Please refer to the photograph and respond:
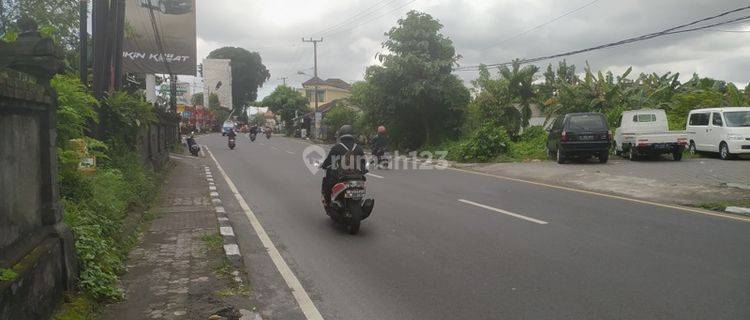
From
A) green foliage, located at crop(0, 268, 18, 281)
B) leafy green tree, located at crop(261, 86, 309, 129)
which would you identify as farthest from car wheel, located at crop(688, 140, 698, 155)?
leafy green tree, located at crop(261, 86, 309, 129)

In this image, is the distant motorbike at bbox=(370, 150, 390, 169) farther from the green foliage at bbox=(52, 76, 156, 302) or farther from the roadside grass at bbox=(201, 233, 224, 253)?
the roadside grass at bbox=(201, 233, 224, 253)

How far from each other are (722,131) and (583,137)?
4.70 m

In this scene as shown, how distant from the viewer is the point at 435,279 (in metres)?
5.78

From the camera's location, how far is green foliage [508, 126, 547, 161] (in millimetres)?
22844

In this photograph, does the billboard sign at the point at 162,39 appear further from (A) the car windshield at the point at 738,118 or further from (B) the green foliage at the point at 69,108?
(A) the car windshield at the point at 738,118

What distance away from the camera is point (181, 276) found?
19.8 feet

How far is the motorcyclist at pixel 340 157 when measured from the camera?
8602 millimetres

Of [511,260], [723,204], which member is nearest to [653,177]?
[723,204]

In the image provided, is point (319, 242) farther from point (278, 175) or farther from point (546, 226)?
point (278, 175)

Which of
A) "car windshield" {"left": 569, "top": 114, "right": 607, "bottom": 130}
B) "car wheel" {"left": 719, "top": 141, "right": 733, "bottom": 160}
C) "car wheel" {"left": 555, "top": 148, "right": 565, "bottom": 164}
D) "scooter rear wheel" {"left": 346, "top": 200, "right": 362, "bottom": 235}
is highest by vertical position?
"car windshield" {"left": 569, "top": 114, "right": 607, "bottom": 130}

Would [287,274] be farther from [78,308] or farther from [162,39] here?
[162,39]

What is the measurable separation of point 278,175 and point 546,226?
34.6 ft

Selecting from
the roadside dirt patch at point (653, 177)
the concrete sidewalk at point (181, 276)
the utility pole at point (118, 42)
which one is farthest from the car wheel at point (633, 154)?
the utility pole at point (118, 42)

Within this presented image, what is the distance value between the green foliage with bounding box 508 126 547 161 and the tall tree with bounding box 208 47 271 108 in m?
58.5
